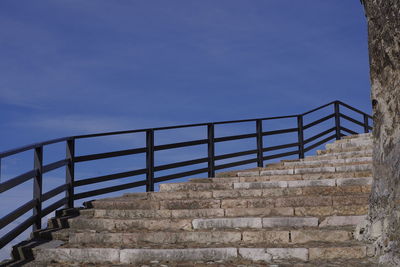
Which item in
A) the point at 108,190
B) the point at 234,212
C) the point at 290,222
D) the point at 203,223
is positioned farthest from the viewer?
the point at 108,190

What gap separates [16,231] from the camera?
7934mm

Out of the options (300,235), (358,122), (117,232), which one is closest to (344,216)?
(300,235)

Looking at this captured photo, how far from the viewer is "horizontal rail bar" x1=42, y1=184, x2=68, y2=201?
8.89 m

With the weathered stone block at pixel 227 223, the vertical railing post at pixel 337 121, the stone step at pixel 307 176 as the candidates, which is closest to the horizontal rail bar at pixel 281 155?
the vertical railing post at pixel 337 121

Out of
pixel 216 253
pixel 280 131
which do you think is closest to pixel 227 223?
pixel 216 253

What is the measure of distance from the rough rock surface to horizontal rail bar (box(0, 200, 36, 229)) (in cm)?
496

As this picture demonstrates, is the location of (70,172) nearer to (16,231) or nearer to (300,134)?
(16,231)

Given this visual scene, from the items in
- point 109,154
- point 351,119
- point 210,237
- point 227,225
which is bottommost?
point 210,237

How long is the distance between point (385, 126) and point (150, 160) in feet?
19.0

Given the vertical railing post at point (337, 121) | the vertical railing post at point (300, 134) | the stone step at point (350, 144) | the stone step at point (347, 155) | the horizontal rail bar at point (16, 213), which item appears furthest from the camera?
the vertical railing post at point (337, 121)

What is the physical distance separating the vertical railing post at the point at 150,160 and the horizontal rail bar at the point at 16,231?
3009 millimetres

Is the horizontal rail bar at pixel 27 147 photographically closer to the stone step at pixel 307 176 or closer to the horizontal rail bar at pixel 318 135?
the stone step at pixel 307 176

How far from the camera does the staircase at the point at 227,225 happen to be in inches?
263

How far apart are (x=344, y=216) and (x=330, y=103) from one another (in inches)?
398
